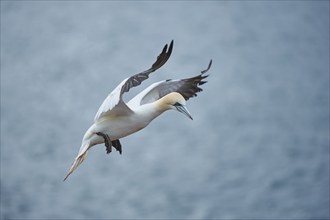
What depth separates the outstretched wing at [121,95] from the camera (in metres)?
6.86

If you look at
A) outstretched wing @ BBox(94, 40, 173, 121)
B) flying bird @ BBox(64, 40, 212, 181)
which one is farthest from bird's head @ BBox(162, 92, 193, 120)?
outstretched wing @ BBox(94, 40, 173, 121)

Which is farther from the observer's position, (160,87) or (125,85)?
(160,87)

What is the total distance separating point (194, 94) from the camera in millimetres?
8211

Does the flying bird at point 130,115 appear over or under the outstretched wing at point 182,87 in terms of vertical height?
under

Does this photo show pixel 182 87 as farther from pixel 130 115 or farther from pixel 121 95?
pixel 121 95

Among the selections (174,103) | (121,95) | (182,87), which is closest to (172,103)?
(174,103)

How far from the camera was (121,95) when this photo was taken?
691cm

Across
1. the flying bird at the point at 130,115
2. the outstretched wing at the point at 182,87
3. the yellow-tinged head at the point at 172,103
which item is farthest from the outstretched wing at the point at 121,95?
the outstretched wing at the point at 182,87

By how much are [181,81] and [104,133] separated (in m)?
1.25

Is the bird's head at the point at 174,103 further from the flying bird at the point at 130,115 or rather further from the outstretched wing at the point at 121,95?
the outstretched wing at the point at 121,95

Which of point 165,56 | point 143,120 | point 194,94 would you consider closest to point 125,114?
point 143,120

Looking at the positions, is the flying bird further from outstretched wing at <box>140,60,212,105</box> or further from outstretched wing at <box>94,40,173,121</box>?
outstretched wing at <box>140,60,212,105</box>

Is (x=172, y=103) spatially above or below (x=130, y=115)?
above

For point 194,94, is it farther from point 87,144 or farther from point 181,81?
point 87,144
